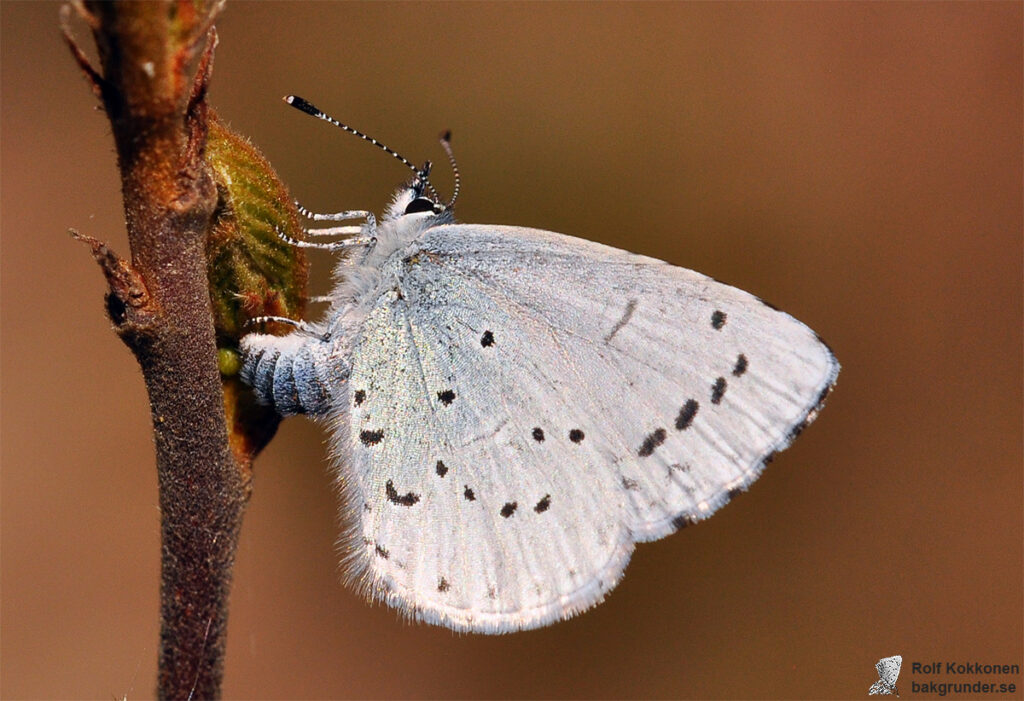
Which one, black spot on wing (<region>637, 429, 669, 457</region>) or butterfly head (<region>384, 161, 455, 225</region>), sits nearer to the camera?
black spot on wing (<region>637, 429, 669, 457</region>)

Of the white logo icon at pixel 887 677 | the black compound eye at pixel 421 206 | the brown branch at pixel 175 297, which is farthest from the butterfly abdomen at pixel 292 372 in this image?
the white logo icon at pixel 887 677

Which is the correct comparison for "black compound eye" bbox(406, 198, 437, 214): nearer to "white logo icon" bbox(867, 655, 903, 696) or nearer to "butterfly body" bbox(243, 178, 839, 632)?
"butterfly body" bbox(243, 178, 839, 632)

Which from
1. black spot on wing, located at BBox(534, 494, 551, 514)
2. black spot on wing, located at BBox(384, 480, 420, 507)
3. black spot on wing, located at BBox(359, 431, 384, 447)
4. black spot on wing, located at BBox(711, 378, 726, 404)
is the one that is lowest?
black spot on wing, located at BBox(534, 494, 551, 514)

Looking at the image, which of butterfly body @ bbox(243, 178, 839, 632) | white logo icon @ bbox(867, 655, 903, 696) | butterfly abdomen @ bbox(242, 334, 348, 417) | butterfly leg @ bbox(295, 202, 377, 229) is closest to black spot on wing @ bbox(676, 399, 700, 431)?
butterfly body @ bbox(243, 178, 839, 632)

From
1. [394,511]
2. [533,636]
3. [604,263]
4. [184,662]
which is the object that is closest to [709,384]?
[604,263]

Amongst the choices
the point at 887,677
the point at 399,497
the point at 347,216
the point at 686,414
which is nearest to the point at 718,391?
the point at 686,414

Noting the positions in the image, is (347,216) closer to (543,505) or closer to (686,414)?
(543,505)
